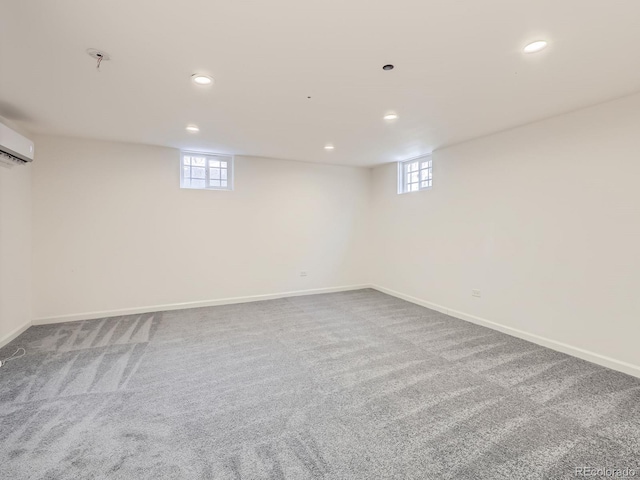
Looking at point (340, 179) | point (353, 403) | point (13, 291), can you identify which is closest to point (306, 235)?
point (340, 179)

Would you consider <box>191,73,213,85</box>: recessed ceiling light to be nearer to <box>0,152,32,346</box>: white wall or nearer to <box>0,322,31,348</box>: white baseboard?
<box>0,152,32,346</box>: white wall

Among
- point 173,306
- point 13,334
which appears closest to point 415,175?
point 173,306

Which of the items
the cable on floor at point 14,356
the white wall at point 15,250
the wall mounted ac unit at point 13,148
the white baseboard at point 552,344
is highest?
the wall mounted ac unit at point 13,148

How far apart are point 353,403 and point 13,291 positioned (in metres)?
4.16

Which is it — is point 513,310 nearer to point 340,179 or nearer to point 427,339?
point 427,339

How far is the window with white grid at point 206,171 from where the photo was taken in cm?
478

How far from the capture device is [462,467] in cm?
164

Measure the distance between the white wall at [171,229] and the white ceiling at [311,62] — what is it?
85 cm

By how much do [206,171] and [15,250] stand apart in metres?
2.60

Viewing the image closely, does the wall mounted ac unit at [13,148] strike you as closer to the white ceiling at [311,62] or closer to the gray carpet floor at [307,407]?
the white ceiling at [311,62]

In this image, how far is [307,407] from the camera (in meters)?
2.19

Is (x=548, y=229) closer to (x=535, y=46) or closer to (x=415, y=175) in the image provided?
(x=535, y=46)

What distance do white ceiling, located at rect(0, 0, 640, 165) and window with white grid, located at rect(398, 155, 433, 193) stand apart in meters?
1.39

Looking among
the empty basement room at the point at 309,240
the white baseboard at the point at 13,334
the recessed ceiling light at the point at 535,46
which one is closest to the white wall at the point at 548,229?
the empty basement room at the point at 309,240
